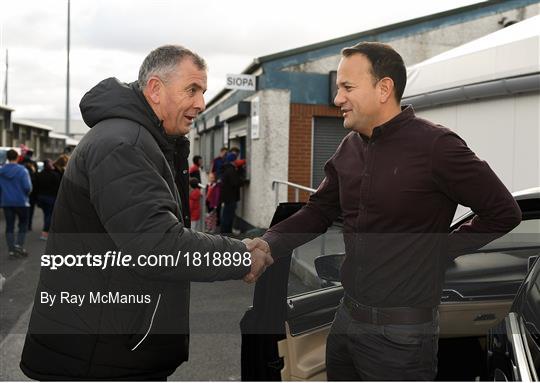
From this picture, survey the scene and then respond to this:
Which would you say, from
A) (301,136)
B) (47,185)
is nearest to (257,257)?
(301,136)

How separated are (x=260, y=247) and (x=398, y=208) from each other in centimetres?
56

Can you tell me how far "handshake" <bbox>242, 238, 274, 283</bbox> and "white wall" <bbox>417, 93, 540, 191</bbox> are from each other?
4327 millimetres

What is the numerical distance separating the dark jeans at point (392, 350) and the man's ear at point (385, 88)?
85 centimetres

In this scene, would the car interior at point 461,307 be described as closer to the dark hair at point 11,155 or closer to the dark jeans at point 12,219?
the dark jeans at point 12,219

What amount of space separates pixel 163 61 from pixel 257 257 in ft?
2.60

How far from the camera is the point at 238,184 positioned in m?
10.9

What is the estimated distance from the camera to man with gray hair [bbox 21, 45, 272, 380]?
69.4 inches

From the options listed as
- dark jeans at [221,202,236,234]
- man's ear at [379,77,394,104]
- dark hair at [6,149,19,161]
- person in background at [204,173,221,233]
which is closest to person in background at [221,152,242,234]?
dark jeans at [221,202,236,234]

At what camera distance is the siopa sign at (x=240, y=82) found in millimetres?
9633

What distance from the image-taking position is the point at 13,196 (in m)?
9.02

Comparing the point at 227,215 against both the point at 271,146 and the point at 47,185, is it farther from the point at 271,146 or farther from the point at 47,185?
the point at 47,185

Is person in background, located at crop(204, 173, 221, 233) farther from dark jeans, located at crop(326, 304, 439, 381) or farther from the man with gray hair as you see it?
the man with gray hair

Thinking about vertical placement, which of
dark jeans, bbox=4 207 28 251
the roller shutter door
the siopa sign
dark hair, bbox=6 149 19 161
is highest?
the siopa sign

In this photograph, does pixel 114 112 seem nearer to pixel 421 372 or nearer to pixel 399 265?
pixel 399 265
